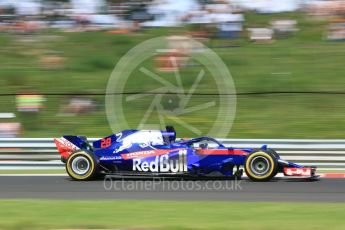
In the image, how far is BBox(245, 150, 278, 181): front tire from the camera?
34.5 feet

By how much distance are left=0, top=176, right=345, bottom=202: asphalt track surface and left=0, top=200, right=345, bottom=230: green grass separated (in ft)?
2.24

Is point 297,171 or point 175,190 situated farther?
point 297,171

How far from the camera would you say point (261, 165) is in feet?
34.8

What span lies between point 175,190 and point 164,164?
113cm

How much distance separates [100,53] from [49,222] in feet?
40.9

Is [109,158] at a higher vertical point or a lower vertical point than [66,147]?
lower

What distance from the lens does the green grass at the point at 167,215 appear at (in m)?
6.75

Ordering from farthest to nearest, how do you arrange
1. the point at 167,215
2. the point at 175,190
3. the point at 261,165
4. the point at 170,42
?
the point at 170,42 → the point at 261,165 → the point at 175,190 → the point at 167,215

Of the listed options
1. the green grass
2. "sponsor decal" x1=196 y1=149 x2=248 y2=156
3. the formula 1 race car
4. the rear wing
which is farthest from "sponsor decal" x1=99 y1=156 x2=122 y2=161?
the green grass

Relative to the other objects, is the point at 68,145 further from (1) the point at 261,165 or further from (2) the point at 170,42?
(2) the point at 170,42

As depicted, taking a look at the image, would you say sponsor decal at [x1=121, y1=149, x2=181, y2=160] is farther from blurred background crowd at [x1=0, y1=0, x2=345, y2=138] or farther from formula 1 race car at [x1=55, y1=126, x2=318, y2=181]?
blurred background crowd at [x1=0, y1=0, x2=345, y2=138]

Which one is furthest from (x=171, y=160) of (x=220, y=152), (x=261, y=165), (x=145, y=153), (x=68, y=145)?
(x=68, y=145)

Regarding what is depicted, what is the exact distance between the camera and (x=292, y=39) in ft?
61.9

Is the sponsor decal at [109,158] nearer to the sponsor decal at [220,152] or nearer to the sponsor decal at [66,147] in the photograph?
the sponsor decal at [66,147]
